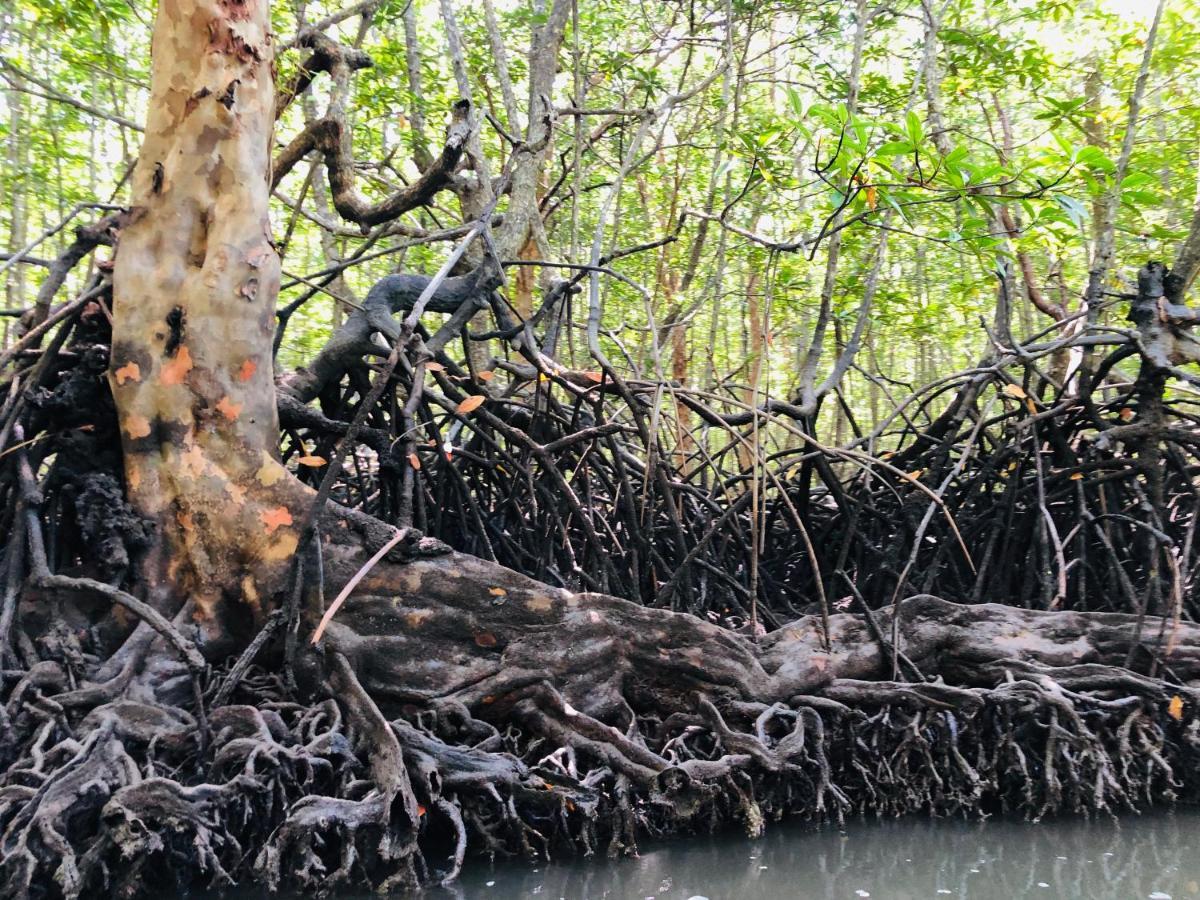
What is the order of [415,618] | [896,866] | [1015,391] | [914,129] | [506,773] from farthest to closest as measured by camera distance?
[1015,391] < [914,129] < [415,618] < [896,866] < [506,773]

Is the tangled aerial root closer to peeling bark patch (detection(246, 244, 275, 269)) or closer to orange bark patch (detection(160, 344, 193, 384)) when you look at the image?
orange bark patch (detection(160, 344, 193, 384))

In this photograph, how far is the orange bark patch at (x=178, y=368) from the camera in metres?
2.47

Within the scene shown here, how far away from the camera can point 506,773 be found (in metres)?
2.26

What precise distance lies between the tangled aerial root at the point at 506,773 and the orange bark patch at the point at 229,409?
657 millimetres

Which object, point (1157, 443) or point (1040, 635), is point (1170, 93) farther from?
point (1040, 635)

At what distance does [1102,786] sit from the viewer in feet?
8.72

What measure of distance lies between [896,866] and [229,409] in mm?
2042

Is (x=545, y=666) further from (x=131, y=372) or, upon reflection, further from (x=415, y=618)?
(x=131, y=372)

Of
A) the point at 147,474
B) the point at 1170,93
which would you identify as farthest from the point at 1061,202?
the point at 1170,93

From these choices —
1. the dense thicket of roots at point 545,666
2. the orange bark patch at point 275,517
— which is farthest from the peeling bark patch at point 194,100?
the orange bark patch at point 275,517

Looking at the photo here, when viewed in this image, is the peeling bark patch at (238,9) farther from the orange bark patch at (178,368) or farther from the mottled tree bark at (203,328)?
the orange bark patch at (178,368)

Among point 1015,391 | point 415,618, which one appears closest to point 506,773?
point 415,618

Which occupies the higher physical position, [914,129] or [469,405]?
[914,129]

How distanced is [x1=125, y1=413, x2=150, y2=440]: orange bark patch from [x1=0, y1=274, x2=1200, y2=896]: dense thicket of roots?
143 mm
